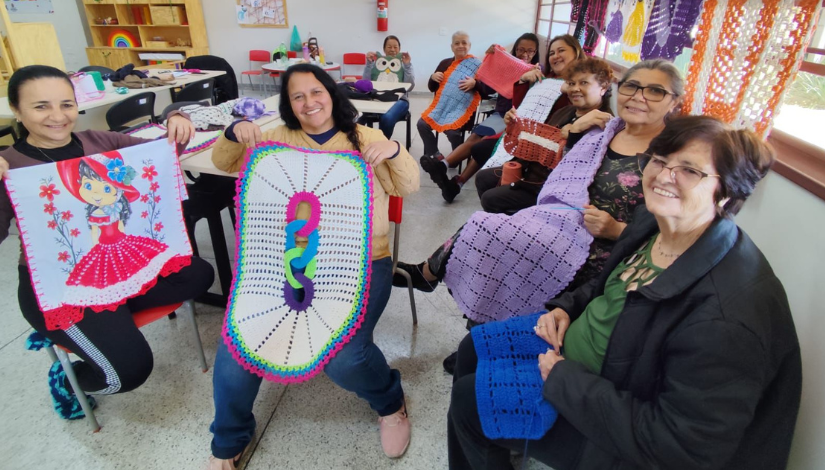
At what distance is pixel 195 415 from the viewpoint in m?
1.62

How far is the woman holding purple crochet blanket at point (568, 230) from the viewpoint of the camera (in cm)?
149

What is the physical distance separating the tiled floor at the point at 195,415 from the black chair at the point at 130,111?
137 centimetres

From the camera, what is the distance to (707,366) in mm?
771

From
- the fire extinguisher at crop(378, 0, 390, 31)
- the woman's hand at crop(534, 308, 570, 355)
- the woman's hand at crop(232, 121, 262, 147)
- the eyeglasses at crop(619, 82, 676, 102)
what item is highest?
the fire extinguisher at crop(378, 0, 390, 31)

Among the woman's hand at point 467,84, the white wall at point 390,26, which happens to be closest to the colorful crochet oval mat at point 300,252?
the woman's hand at point 467,84

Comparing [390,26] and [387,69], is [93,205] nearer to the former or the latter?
[387,69]

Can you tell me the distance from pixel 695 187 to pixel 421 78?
6814mm

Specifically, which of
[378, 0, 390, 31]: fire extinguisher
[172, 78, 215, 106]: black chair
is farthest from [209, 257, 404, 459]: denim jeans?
[378, 0, 390, 31]: fire extinguisher

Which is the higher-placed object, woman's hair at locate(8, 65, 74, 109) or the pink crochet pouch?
woman's hair at locate(8, 65, 74, 109)

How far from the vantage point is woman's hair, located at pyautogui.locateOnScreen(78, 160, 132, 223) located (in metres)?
1.36

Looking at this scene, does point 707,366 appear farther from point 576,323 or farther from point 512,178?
point 512,178

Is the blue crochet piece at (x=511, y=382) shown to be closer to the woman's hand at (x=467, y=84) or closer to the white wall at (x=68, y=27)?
the woman's hand at (x=467, y=84)

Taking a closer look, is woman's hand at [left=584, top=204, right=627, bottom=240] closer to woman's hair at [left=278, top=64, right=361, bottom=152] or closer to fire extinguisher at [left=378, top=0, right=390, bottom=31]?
woman's hair at [left=278, top=64, right=361, bottom=152]

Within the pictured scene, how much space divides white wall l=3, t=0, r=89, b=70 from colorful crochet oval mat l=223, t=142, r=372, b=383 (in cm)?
742
